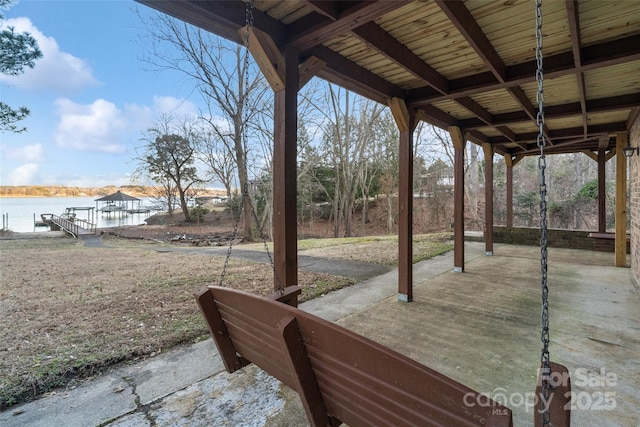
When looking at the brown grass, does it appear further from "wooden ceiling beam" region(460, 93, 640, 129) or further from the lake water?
the lake water

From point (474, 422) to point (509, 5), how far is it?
258cm

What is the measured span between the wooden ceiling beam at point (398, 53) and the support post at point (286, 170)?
1.89 feet

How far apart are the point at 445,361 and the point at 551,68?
2.90 meters

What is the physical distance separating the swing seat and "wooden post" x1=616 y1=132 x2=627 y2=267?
693cm

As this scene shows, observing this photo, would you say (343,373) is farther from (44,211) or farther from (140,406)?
(44,211)

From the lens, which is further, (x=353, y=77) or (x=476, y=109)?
(x=476, y=109)

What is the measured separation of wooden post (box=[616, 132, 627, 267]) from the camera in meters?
5.46

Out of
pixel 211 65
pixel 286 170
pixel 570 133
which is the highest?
pixel 211 65

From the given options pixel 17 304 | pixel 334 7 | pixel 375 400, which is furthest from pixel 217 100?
pixel 375 400

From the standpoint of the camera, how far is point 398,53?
2.59 metres

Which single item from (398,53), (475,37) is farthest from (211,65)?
(475,37)

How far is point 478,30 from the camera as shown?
235 cm

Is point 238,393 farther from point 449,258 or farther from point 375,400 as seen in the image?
point 449,258

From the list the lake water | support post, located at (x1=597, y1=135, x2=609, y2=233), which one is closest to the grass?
support post, located at (x1=597, y1=135, x2=609, y2=233)
